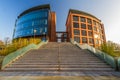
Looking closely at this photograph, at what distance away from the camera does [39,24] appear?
5197 cm

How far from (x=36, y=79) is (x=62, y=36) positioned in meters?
52.1

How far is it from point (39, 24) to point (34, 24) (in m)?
2.41

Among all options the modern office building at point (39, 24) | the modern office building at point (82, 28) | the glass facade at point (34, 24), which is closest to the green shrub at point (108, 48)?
the modern office building at point (82, 28)

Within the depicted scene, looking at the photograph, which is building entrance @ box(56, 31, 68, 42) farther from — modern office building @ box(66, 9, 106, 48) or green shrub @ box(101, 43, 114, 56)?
green shrub @ box(101, 43, 114, 56)

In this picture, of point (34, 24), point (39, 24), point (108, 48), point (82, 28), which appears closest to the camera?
point (108, 48)

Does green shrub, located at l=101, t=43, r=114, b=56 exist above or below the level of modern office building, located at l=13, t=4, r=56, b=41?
below

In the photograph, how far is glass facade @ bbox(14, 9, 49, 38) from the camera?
167 feet

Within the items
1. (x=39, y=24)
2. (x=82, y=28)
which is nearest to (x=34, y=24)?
(x=39, y=24)

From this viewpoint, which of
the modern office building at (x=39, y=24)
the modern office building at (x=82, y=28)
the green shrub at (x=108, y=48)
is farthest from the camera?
the modern office building at (x=39, y=24)

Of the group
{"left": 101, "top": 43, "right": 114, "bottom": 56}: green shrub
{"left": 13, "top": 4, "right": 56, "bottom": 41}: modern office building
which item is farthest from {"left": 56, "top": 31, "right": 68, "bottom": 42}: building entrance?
{"left": 101, "top": 43, "right": 114, "bottom": 56}: green shrub

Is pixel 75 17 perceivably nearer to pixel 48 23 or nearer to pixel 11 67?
pixel 48 23

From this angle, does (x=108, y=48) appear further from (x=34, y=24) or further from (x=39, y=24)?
(x=34, y=24)

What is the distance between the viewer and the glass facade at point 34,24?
5103 centimetres

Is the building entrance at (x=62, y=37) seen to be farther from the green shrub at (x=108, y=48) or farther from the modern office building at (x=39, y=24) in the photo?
the green shrub at (x=108, y=48)
